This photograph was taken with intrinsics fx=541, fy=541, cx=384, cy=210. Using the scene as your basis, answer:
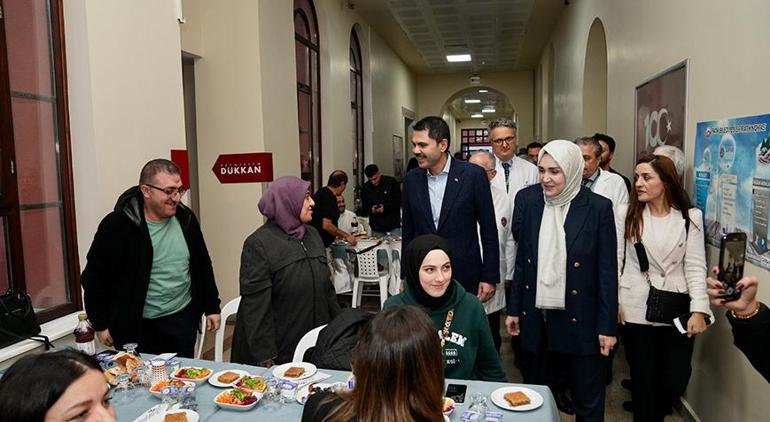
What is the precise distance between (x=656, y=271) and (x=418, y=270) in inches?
55.2

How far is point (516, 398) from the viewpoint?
194 centimetres

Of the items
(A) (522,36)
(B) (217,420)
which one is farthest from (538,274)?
(A) (522,36)

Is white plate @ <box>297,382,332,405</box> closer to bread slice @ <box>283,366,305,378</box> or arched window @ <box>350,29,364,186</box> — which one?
bread slice @ <box>283,366,305,378</box>

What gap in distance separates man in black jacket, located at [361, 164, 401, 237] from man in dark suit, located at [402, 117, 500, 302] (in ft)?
11.1

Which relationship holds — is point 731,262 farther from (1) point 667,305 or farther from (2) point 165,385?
(2) point 165,385

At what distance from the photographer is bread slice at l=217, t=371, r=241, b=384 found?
7.13ft

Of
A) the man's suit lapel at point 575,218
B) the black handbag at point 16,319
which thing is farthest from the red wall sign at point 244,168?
the man's suit lapel at point 575,218

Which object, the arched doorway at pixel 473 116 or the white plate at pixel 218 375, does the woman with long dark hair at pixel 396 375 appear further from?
the arched doorway at pixel 473 116

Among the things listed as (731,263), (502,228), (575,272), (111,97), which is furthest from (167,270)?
(731,263)

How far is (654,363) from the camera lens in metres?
2.88

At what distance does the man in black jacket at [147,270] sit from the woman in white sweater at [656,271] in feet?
7.62

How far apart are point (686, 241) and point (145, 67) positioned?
10.9ft

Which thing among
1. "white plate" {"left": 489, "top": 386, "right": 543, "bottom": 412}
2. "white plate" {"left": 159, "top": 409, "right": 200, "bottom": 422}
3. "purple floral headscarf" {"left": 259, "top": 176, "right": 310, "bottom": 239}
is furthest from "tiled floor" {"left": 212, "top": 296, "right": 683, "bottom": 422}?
"white plate" {"left": 159, "top": 409, "right": 200, "bottom": 422}

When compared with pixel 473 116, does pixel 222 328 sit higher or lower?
lower
